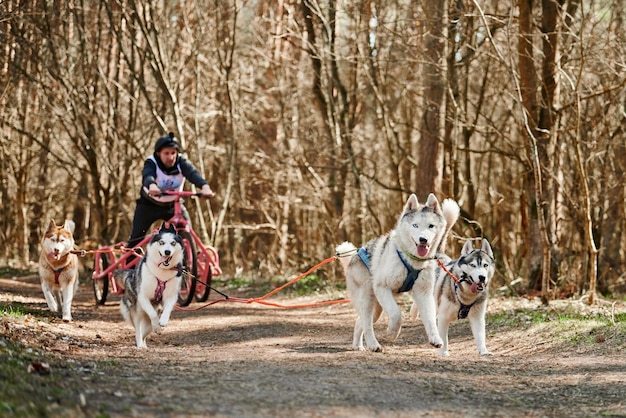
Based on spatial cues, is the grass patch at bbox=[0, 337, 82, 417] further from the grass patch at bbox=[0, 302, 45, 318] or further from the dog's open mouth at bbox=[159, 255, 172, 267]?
the grass patch at bbox=[0, 302, 45, 318]

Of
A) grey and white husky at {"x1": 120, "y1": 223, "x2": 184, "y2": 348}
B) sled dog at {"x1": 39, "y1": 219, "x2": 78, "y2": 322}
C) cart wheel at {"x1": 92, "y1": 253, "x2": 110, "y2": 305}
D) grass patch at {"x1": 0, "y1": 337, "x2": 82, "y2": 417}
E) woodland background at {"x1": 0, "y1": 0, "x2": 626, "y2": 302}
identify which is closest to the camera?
grass patch at {"x1": 0, "y1": 337, "x2": 82, "y2": 417}

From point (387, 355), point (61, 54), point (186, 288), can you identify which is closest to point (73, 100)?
point (61, 54)

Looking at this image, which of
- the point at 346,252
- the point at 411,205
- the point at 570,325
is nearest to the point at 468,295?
the point at 411,205

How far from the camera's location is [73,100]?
16922 mm

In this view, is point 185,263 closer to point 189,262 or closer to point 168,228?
point 189,262

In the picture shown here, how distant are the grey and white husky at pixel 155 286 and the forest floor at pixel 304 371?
294mm

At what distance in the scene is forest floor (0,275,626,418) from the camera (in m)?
4.39

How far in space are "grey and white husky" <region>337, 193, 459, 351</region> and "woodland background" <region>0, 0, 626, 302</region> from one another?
336cm

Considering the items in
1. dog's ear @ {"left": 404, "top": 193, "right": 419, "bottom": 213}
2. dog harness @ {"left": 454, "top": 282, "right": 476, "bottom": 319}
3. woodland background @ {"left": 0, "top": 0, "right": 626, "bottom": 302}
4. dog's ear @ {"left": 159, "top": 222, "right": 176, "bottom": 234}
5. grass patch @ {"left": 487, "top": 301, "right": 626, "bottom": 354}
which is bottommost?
grass patch @ {"left": 487, "top": 301, "right": 626, "bottom": 354}

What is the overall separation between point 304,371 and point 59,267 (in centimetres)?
477

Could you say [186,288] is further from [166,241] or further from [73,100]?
[73,100]

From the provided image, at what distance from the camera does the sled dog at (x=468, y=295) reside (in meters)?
7.43

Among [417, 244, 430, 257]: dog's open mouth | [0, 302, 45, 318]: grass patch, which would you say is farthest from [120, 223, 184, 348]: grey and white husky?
[417, 244, 430, 257]: dog's open mouth

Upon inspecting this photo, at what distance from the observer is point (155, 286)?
25.4ft
